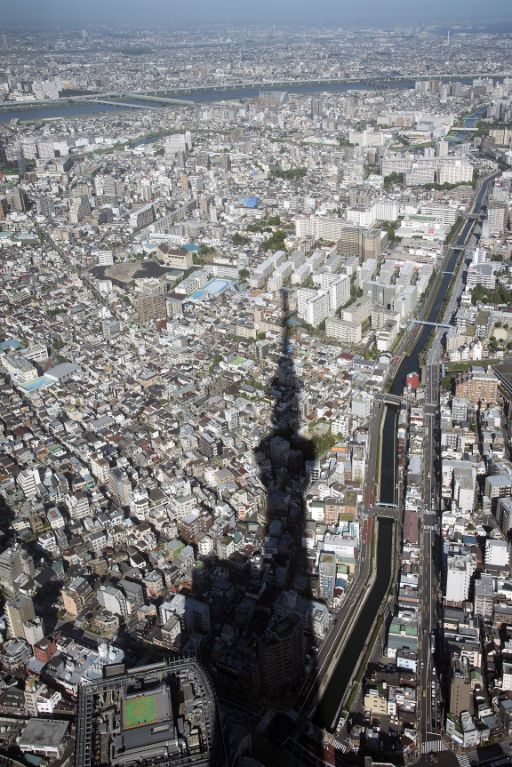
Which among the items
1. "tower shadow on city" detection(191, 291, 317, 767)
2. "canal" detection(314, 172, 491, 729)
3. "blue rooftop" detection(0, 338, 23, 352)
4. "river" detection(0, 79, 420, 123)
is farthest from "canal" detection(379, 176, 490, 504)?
"river" detection(0, 79, 420, 123)

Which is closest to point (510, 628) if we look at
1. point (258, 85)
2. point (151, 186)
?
point (151, 186)

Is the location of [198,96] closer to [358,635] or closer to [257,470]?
[257,470]

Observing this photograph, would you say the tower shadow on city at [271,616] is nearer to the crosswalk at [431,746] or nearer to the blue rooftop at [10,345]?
the crosswalk at [431,746]

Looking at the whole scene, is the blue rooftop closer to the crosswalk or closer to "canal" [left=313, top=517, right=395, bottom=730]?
"canal" [left=313, top=517, right=395, bottom=730]

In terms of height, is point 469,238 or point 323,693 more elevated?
point 469,238

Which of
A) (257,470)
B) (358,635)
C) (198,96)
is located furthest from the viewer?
(198,96)

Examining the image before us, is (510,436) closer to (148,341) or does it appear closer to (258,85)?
(148,341)

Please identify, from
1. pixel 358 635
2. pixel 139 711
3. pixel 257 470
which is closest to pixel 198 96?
pixel 257 470
